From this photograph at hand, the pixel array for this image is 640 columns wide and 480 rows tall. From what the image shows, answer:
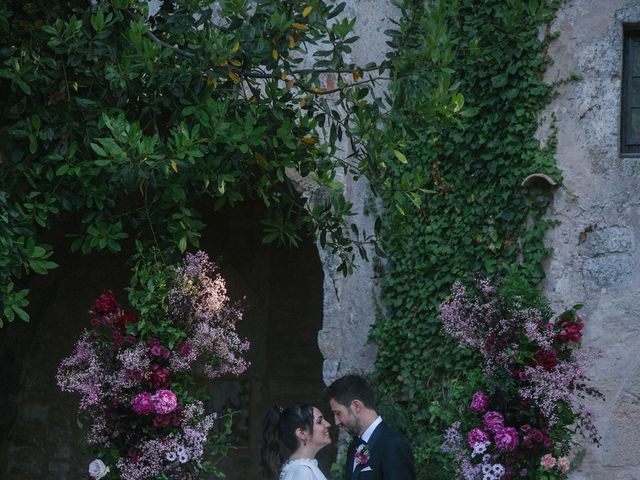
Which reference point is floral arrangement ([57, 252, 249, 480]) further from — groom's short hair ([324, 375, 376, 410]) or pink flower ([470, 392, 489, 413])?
pink flower ([470, 392, 489, 413])

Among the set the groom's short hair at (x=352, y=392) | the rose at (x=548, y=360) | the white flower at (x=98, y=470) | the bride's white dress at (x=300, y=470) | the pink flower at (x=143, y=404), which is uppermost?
the rose at (x=548, y=360)

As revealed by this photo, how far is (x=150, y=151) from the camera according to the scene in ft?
18.8

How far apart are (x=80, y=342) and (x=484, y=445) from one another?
1.99 metres

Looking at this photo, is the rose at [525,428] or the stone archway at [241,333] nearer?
the rose at [525,428]

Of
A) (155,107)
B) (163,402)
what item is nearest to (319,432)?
(163,402)

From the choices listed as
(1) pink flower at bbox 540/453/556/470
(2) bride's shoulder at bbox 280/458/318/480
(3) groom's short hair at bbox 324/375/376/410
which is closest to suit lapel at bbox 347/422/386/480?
(3) groom's short hair at bbox 324/375/376/410

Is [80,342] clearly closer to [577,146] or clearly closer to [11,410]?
[577,146]

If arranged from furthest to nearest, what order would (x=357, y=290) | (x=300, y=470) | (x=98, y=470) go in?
(x=357, y=290) < (x=98, y=470) < (x=300, y=470)

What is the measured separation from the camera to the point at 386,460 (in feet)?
17.7

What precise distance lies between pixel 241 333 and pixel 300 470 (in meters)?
5.70

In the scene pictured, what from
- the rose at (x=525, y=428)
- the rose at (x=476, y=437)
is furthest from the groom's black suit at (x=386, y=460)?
the rose at (x=525, y=428)

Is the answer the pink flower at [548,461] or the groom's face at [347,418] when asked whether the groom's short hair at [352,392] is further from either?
the pink flower at [548,461]

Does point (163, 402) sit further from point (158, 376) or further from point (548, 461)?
point (548, 461)

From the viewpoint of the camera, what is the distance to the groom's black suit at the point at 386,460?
17.6 feet
